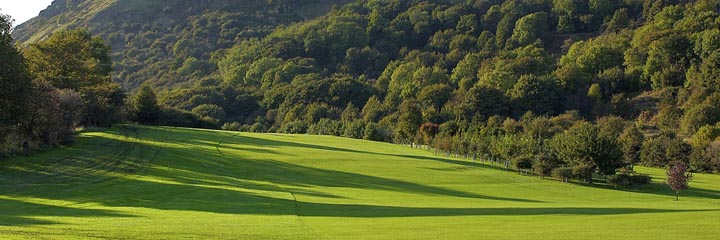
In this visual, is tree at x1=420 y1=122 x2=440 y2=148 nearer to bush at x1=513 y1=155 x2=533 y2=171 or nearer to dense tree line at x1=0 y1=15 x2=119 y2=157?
bush at x1=513 y1=155 x2=533 y2=171

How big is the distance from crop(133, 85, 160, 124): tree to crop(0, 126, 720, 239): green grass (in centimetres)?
2828

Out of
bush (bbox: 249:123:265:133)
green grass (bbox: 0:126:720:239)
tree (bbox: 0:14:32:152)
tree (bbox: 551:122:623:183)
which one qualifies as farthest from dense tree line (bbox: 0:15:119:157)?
tree (bbox: 551:122:623:183)

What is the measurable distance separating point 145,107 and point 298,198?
2842 inches

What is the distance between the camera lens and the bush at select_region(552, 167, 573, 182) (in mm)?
54594

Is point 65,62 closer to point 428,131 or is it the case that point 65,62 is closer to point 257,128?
point 428,131

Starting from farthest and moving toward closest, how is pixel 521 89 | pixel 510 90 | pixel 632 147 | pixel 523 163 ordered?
1. pixel 510 90
2. pixel 521 89
3. pixel 632 147
4. pixel 523 163

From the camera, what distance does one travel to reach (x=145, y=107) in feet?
326

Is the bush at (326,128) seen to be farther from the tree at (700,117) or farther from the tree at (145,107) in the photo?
the tree at (700,117)

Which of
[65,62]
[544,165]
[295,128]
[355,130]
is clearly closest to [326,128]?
[295,128]

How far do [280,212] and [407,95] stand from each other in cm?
11824

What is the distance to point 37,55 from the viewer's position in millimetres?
74688

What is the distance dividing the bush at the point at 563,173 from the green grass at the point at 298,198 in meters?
1.45

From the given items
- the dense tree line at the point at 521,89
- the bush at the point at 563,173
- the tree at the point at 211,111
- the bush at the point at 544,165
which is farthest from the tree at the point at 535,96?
Result: the bush at the point at 563,173

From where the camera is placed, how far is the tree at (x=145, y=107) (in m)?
98.4
